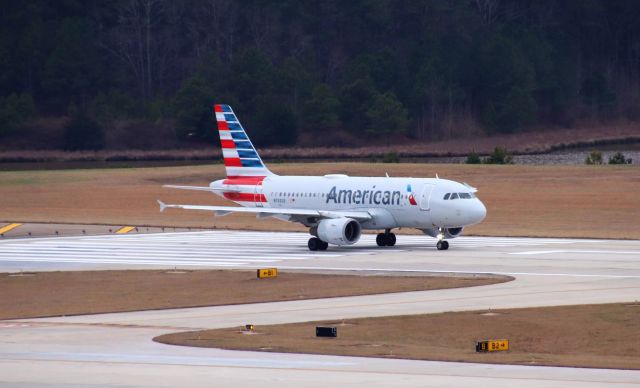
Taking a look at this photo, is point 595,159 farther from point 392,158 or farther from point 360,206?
point 360,206

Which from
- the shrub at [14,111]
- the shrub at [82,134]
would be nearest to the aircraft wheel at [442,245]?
the shrub at [82,134]

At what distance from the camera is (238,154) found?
186ft

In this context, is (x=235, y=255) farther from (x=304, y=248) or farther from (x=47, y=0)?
(x=47, y=0)

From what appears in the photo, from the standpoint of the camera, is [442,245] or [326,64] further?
[326,64]

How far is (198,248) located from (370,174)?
3712 cm

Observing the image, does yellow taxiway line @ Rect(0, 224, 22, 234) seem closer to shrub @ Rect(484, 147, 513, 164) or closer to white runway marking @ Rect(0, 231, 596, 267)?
white runway marking @ Rect(0, 231, 596, 267)

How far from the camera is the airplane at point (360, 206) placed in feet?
161

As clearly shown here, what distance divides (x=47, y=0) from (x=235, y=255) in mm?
92420

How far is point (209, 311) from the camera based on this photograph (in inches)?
1258

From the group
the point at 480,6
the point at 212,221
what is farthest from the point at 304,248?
the point at 480,6

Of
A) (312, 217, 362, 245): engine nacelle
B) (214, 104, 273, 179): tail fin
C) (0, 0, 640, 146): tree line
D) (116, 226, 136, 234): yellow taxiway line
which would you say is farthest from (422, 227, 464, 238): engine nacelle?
(0, 0, 640, 146): tree line

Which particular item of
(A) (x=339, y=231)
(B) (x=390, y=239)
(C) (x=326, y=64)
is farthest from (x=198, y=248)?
(C) (x=326, y=64)

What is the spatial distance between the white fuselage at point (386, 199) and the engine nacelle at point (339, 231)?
1234 mm

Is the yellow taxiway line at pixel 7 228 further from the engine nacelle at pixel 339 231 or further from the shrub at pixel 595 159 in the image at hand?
the shrub at pixel 595 159
